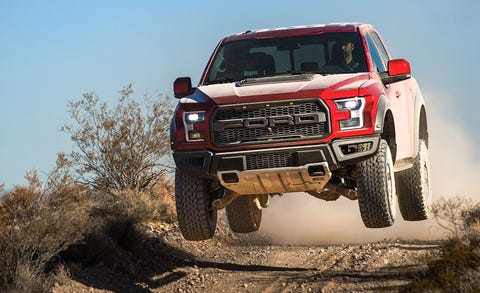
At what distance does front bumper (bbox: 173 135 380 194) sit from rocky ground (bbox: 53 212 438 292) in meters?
1.19

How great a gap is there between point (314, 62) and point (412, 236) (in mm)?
5127

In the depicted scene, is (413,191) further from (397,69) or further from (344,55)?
(344,55)

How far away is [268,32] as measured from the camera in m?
11.9

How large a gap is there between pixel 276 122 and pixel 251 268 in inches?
130

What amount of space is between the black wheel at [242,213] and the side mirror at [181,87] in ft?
7.07

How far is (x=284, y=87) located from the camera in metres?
10.4

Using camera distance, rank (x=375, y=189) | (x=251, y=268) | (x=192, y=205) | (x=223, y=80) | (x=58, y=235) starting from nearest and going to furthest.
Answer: (x=375, y=189), (x=192, y=205), (x=223, y=80), (x=58, y=235), (x=251, y=268)

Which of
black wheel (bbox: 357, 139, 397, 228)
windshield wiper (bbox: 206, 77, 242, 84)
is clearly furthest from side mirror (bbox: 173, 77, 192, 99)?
black wheel (bbox: 357, 139, 397, 228)

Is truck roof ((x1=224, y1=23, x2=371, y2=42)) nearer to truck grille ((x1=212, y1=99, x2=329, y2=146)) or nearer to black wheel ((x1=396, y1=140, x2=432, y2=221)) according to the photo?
truck grille ((x1=212, y1=99, x2=329, y2=146))

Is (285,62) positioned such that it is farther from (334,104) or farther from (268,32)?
(334,104)

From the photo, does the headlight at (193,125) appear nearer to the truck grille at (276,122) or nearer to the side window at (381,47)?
the truck grille at (276,122)

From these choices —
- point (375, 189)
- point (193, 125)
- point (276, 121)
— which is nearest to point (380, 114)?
point (375, 189)

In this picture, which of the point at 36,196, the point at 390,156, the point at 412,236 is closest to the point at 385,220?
the point at 390,156

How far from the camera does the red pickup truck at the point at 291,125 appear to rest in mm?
10219
